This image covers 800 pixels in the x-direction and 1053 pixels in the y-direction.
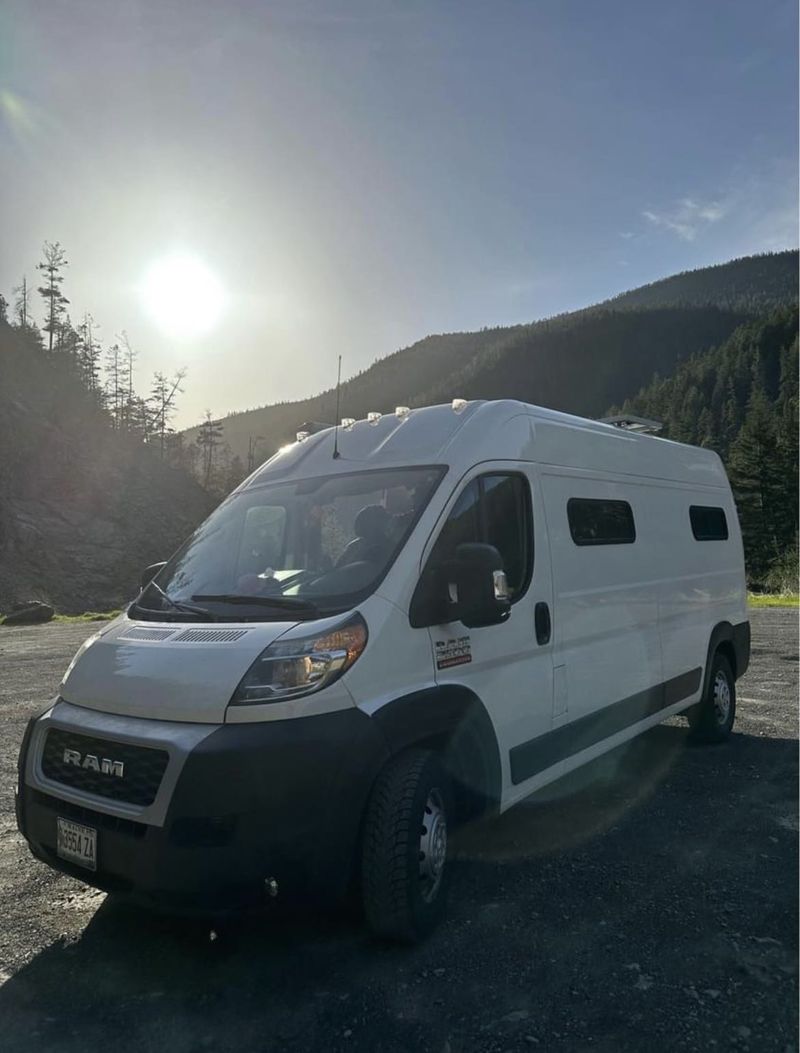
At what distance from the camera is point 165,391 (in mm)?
81125

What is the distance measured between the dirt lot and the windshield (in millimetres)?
1509

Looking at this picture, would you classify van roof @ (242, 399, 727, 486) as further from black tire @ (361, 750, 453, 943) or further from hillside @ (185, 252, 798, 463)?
hillside @ (185, 252, 798, 463)

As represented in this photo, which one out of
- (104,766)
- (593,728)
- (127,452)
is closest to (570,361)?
(127,452)

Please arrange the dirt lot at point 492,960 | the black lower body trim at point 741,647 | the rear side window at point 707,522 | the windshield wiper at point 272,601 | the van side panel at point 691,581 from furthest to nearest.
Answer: the black lower body trim at point 741,647 < the rear side window at point 707,522 < the van side panel at point 691,581 < the windshield wiper at point 272,601 < the dirt lot at point 492,960

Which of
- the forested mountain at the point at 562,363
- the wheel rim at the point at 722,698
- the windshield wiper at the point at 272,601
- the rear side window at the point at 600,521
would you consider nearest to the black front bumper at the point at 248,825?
the windshield wiper at the point at 272,601

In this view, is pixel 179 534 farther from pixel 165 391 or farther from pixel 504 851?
pixel 504 851

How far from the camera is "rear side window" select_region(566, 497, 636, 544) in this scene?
4.82m

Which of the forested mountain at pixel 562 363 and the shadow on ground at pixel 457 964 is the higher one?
the forested mountain at pixel 562 363

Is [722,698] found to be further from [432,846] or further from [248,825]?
[248,825]

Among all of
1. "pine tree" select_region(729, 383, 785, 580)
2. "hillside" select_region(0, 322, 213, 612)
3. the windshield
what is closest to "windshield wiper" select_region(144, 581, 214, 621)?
the windshield

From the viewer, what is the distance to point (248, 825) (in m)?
2.87

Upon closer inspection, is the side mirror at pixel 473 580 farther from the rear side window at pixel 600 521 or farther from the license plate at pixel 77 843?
the license plate at pixel 77 843

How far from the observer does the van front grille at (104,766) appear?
297cm

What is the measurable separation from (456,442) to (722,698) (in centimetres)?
434
